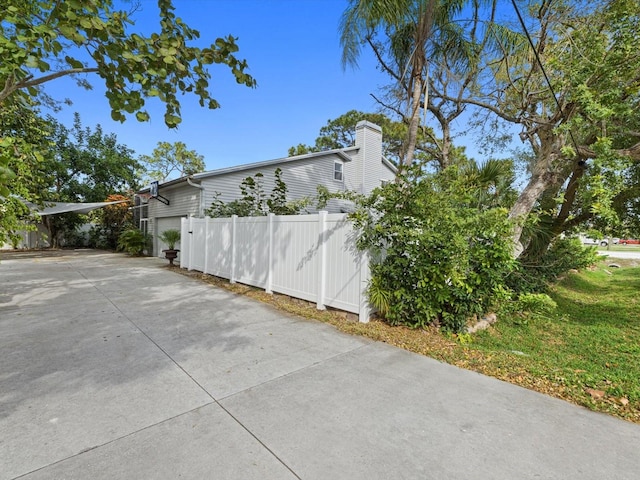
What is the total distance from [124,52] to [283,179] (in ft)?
35.8

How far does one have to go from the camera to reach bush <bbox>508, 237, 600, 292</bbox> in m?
6.41

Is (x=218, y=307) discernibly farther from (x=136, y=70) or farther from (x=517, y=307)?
(x=517, y=307)

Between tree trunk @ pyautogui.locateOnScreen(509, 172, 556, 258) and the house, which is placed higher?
the house

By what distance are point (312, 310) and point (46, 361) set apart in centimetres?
358

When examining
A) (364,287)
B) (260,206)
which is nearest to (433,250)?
(364,287)

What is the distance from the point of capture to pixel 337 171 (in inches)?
604

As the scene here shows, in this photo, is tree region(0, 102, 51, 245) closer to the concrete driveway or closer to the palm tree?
the concrete driveway

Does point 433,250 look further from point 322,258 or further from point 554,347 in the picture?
point 554,347

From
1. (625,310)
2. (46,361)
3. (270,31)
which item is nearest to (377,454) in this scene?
(46,361)

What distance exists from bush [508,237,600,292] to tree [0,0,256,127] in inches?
241

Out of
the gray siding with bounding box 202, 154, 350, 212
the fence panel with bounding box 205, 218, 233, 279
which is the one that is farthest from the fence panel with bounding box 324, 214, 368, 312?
the gray siding with bounding box 202, 154, 350, 212

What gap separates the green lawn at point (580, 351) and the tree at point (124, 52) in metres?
4.17

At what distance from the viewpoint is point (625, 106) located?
15.9 feet

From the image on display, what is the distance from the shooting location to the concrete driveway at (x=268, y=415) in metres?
1.96
